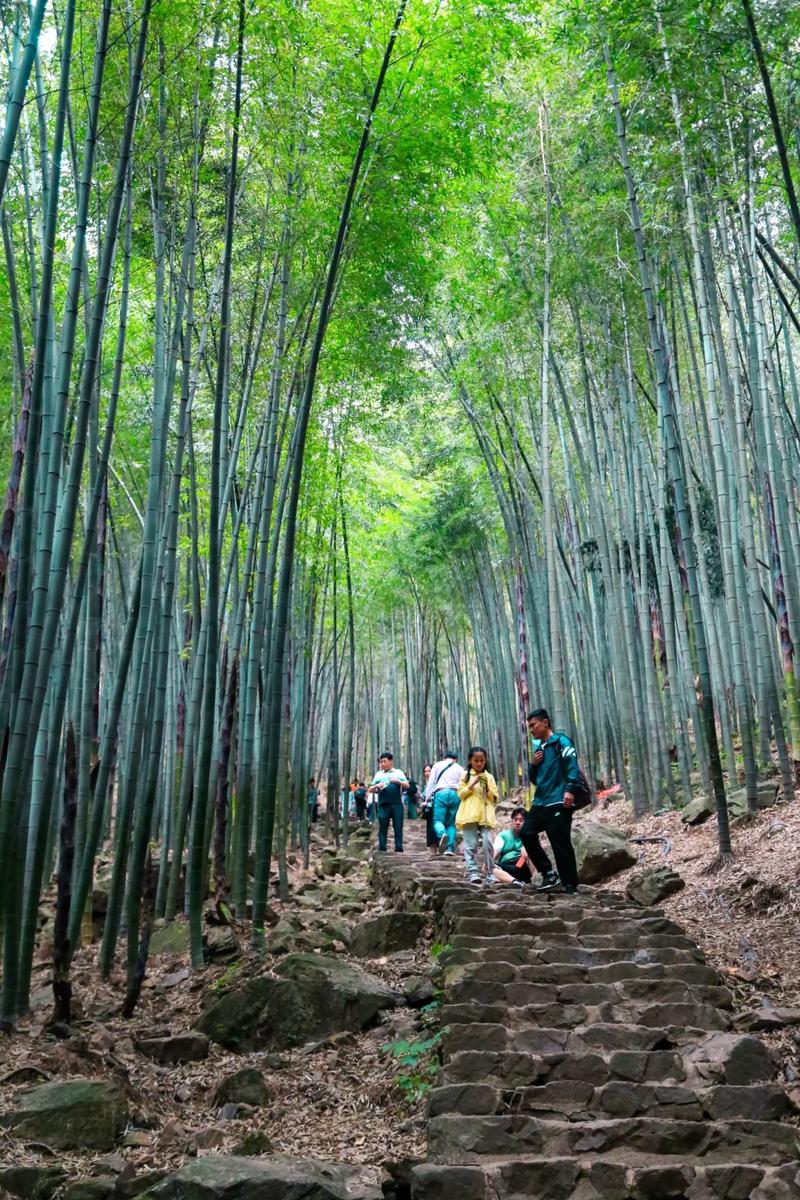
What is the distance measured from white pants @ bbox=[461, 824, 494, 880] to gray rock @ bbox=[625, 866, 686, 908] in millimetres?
841

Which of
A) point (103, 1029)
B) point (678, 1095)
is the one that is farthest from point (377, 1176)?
point (103, 1029)

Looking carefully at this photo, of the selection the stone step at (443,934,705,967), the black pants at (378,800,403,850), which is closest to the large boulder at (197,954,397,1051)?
the stone step at (443,934,705,967)

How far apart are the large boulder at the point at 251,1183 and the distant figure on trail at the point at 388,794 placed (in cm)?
592

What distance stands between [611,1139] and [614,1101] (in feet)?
0.68

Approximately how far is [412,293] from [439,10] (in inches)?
75.1

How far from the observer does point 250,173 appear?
6055mm

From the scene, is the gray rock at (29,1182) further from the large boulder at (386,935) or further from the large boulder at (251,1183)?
the large boulder at (386,935)

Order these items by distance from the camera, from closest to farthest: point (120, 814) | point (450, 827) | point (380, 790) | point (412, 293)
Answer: point (120, 814) < point (412, 293) < point (450, 827) < point (380, 790)

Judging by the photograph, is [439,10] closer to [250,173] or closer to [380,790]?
[250,173]

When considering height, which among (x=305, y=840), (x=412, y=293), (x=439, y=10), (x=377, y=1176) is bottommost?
(x=377, y=1176)

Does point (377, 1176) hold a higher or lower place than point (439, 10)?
lower

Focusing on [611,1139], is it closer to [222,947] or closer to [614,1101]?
[614,1101]

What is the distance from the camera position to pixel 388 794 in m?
8.79

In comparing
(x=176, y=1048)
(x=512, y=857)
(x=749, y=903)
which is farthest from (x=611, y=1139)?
(x=512, y=857)
